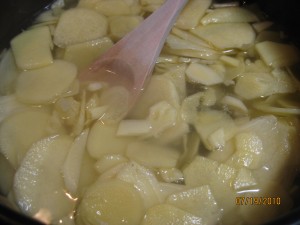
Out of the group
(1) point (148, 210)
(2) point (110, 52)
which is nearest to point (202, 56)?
(2) point (110, 52)

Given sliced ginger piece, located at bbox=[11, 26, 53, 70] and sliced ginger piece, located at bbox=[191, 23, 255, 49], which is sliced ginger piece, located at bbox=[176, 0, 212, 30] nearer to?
sliced ginger piece, located at bbox=[191, 23, 255, 49]

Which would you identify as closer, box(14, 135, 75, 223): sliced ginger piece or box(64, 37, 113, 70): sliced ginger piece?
box(14, 135, 75, 223): sliced ginger piece

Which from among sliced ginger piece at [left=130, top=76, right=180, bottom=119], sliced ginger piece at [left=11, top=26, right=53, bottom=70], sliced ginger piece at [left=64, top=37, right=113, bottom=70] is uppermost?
sliced ginger piece at [left=11, top=26, right=53, bottom=70]

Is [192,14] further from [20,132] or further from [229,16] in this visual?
[20,132]

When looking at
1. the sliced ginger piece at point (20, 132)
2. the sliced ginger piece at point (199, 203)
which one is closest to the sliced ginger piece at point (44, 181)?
the sliced ginger piece at point (20, 132)
